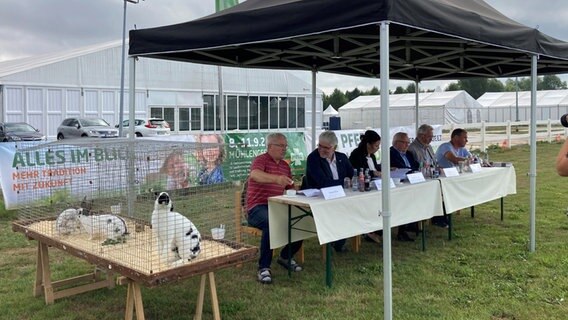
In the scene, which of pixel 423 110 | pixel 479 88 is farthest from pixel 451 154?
pixel 479 88

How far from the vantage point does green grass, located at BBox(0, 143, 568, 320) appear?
3.65 metres

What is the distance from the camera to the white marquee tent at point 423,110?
37438 millimetres

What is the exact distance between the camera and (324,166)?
189 inches

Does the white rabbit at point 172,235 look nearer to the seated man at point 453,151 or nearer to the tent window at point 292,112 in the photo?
the seated man at point 453,151

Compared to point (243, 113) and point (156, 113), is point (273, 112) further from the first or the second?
point (156, 113)

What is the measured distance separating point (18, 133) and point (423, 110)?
29207 millimetres

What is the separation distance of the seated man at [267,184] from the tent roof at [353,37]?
976 mm

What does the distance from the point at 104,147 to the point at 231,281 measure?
156 cm

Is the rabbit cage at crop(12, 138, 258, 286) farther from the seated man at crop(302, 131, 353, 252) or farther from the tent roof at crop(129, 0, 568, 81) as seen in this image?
the tent roof at crop(129, 0, 568, 81)

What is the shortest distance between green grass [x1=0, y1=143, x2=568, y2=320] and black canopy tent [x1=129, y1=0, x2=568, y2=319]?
529 millimetres

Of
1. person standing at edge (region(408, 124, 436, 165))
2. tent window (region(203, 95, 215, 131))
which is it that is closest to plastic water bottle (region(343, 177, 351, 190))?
person standing at edge (region(408, 124, 436, 165))

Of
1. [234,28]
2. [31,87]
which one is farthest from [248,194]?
[31,87]

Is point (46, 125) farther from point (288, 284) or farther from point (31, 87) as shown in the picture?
point (288, 284)

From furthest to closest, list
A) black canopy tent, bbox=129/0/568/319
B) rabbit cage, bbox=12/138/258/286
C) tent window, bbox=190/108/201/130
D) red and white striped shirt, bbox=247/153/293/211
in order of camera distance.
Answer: tent window, bbox=190/108/201/130
red and white striped shirt, bbox=247/153/293/211
black canopy tent, bbox=129/0/568/319
rabbit cage, bbox=12/138/258/286
